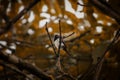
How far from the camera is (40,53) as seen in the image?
1441 millimetres

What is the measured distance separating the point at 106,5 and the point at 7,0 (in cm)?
68

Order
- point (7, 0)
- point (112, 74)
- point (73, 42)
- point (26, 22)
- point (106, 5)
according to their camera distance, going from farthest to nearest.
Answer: point (26, 22) < point (7, 0) < point (73, 42) < point (112, 74) < point (106, 5)

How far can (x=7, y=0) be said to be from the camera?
63.8 inches

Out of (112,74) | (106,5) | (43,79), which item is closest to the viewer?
(43,79)

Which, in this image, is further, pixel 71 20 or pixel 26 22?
pixel 26 22

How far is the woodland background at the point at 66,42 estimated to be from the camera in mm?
1032

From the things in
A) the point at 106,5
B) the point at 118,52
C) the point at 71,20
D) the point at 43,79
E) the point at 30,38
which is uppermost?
the point at 30,38

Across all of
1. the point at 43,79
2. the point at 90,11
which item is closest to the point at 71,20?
the point at 90,11

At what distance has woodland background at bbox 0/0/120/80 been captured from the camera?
3.39 feet

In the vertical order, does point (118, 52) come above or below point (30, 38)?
below

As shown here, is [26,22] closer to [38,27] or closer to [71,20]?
[38,27]

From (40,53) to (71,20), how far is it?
212 mm

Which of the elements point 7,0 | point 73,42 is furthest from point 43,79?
point 7,0

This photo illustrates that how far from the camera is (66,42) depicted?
1205 mm
